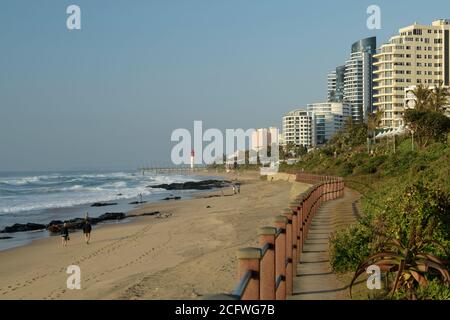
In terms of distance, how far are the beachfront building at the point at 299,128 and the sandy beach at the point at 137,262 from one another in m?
157

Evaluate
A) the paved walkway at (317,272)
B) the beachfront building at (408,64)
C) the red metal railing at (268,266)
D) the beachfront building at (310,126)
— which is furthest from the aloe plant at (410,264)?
the beachfront building at (310,126)

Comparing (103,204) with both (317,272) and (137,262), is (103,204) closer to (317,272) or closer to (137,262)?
(137,262)

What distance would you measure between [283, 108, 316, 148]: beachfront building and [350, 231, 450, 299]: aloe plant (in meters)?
175

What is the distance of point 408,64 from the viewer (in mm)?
106688

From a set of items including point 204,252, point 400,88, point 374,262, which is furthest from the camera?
point 400,88

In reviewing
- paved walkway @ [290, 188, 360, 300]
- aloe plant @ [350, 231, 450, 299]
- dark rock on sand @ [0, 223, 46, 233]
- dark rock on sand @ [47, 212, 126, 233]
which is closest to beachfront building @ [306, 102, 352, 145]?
dark rock on sand @ [47, 212, 126, 233]

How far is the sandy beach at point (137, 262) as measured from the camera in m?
11.9

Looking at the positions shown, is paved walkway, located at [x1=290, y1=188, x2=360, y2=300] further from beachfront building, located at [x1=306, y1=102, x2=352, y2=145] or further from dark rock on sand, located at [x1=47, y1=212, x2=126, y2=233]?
beachfront building, located at [x1=306, y1=102, x2=352, y2=145]

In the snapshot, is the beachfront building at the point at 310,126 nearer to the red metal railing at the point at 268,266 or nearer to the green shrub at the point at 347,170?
the green shrub at the point at 347,170

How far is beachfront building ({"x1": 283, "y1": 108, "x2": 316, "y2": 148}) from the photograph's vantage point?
183375mm
